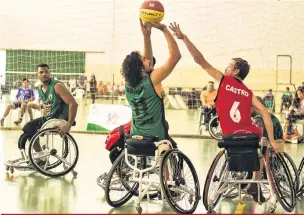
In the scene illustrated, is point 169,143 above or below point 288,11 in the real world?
below

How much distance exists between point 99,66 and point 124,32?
5725 mm

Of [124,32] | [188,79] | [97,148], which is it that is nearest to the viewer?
[97,148]

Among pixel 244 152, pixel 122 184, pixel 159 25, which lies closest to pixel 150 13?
pixel 159 25

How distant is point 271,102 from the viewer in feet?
69.8

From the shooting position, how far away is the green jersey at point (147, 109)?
6.28 meters

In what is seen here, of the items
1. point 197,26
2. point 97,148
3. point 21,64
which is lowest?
point 97,148

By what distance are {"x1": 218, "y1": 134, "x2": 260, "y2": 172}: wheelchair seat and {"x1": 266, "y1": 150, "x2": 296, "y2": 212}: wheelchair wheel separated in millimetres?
160

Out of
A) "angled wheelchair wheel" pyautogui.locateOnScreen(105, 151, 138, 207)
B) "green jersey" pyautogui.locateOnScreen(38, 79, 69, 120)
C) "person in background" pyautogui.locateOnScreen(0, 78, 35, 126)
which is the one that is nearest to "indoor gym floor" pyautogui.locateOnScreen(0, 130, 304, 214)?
"angled wheelchair wheel" pyautogui.locateOnScreen(105, 151, 138, 207)

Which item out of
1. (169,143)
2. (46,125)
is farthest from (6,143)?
(169,143)

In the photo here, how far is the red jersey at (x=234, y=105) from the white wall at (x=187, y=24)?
36.8 feet

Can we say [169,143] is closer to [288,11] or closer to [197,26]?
[288,11]

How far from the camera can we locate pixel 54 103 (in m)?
8.44

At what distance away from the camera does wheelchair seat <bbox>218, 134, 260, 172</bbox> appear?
6.03 metres

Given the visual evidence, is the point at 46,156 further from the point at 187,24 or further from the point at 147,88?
the point at 187,24
